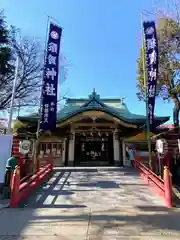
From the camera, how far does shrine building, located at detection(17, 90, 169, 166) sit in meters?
14.5

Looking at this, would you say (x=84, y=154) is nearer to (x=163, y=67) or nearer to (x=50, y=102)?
(x=50, y=102)

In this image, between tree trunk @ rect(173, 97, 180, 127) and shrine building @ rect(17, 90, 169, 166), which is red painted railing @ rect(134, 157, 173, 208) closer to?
tree trunk @ rect(173, 97, 180, 127)

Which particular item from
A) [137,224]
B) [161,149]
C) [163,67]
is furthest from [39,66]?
[137,224]

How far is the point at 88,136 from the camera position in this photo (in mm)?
15938

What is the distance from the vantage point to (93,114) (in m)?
14.1

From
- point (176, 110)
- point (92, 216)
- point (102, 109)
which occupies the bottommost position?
point (92, 216)

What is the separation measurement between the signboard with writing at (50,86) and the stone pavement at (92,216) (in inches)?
147

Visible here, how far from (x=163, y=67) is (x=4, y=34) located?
10.8 metres

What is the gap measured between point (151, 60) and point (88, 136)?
8.55m

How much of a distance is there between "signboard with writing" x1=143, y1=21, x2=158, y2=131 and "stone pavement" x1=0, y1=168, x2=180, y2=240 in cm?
459

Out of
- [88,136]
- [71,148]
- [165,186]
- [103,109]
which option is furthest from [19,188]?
[88,136]

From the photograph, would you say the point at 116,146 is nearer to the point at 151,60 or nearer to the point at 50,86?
the point at 151,60

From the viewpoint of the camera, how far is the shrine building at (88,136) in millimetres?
14500

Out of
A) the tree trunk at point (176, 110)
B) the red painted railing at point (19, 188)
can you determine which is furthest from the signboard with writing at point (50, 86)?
the tree trunk at point (176, 110)
